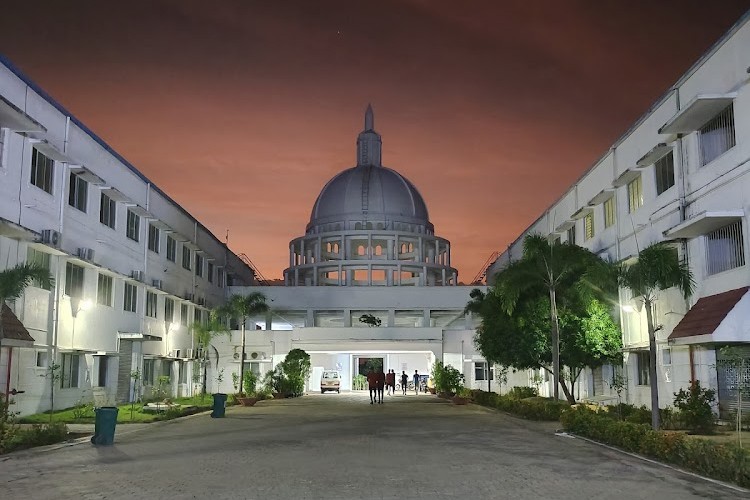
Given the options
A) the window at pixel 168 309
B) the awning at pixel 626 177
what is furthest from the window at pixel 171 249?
the awning at pixel 626 177

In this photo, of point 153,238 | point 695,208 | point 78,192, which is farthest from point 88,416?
point 695,208

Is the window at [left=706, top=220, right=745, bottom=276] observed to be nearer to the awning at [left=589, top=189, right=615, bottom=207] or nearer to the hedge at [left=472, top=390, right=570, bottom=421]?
the hedge at [left=472, top=390, right=570, bottom=421]

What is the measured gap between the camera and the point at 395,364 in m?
67.3

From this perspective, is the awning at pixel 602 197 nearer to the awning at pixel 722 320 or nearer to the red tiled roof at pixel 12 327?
the awning at pixel 722 320

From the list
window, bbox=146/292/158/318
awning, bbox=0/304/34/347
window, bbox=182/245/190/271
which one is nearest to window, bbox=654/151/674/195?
awning, bbox=0/304/34/347

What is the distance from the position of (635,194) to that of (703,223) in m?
8.70

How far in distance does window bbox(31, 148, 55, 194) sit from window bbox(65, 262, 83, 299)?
3.64 m

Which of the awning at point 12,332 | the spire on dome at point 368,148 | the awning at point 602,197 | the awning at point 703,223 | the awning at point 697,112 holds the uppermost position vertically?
the spire on dome at point 368,148

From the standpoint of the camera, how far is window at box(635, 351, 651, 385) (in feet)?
99.7

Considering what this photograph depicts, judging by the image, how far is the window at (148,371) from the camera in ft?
136

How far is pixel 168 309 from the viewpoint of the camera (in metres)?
46.5

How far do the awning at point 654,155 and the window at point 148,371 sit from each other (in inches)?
1035

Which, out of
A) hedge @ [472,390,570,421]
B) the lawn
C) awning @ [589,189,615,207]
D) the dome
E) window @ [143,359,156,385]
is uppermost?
the dome

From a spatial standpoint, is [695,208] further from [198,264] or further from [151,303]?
[198,264]
